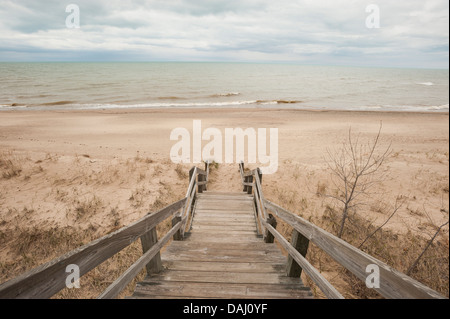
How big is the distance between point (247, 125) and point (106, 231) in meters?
15.1

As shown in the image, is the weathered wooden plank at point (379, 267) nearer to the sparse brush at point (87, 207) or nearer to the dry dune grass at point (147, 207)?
the dry dune grass at point (147, 207)

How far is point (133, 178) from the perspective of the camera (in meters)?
8.77

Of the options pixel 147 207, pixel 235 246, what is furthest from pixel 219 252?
pixel 147 207

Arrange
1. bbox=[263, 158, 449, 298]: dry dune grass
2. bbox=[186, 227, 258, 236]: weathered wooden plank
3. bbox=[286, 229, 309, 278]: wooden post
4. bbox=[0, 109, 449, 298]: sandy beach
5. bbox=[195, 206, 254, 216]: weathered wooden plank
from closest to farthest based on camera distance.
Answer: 1. bbox=[286, 229, 309, 278]: wooden post
2. bbox=[263, 158, 449, 298]: dry dune grass
3. bbox=[186, 227, 258, 236]: weathered wooden plank
4. bbox=[0, 109, 449, 298]: sandy beach
5. bbox=[195, 206, 254, 216]: weathered wooden plank

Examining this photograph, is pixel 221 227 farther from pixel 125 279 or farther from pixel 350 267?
pixel 350 267

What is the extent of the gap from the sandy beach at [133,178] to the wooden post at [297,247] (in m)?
4.11

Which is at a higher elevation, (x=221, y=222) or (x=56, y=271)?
(x=56, y=271)

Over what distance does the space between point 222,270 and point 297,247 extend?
1118mm

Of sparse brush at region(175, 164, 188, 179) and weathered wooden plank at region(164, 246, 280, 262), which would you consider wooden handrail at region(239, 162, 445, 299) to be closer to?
weathered wooden plank at region(164, 246, 280, 262)

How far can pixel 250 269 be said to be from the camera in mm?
3137

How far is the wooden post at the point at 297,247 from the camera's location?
8.60ft

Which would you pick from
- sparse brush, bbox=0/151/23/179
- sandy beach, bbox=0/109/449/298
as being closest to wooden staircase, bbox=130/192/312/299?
sandy beach, bbox=0/109/449/298

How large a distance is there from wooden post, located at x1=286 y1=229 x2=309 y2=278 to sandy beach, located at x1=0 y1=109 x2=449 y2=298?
4.11 meters

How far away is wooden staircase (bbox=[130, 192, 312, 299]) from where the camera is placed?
2.54 metres
